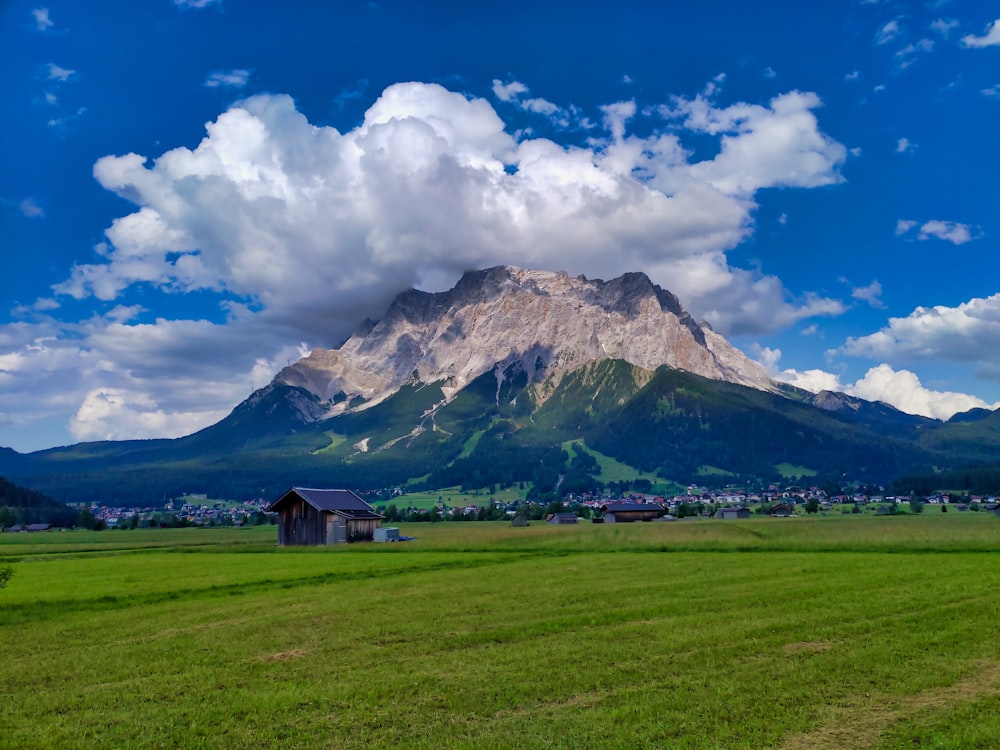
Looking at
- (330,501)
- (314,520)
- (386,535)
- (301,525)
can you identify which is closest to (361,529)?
(386,535)

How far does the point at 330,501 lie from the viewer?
84.2m

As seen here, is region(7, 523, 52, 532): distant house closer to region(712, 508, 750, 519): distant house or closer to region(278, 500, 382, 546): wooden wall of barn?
region(278, 500, 382, 546): wooden wall of barn

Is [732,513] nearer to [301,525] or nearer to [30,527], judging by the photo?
[301,525]

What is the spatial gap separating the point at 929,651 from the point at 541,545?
44.3 m

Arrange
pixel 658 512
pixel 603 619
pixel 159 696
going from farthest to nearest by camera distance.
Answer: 1. pixel 658 512
2. pixel 603 619
3. pixel 159 696

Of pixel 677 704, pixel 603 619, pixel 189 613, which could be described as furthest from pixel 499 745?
pixel 189 613

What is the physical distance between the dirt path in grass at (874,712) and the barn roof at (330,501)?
230 ft

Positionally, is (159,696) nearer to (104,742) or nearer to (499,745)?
(104,742)

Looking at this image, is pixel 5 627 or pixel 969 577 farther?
pixel 969 577

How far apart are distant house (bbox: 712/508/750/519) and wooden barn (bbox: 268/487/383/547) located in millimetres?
87148

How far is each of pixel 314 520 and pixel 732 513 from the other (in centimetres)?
9672

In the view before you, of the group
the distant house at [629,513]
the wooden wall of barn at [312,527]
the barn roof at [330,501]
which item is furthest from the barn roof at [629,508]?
the wooden wall of barn at [312,527]

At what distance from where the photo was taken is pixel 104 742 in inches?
533

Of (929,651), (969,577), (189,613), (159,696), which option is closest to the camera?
(159,696)
